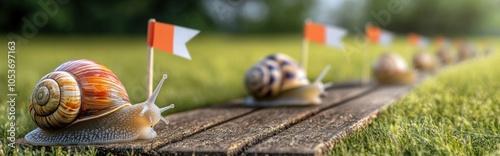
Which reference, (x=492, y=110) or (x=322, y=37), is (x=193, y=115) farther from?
(x=322, y=37)

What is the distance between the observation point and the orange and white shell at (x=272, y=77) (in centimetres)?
543

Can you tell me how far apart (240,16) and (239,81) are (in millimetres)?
22527

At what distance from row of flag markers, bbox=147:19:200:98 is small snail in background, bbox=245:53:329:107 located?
150 cm

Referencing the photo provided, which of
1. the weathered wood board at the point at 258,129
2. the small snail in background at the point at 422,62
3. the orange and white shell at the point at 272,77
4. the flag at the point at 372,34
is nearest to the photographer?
the weathered wood board at the point at 258,129

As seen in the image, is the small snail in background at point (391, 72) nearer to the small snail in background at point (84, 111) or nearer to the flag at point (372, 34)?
the flag at point (372, 34)

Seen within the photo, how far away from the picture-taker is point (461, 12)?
39.0 m

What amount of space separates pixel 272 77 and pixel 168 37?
5.55ft

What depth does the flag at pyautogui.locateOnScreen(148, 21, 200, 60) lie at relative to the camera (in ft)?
12.6

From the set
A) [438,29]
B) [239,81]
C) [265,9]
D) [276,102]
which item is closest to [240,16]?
[265,9]

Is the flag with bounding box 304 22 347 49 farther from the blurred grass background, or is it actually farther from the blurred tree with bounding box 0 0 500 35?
the blurred tree with bounding box 0 0 500 35

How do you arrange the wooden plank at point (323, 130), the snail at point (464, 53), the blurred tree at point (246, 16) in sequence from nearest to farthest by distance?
the wooden plank at point (323, 130)
the snail at point (464, 53)
the blurred tree at point (246, 16)

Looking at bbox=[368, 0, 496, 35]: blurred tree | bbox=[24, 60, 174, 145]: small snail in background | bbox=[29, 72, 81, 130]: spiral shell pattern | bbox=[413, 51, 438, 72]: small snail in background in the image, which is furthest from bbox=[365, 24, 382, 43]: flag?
bbox=[368, 0, 496, 35]: blurred tree

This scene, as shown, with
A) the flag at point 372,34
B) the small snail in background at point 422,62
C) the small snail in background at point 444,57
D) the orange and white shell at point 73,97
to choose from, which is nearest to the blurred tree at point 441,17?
the small snail in background at point 444,57

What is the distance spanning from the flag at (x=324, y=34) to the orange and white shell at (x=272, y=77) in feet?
2.89
